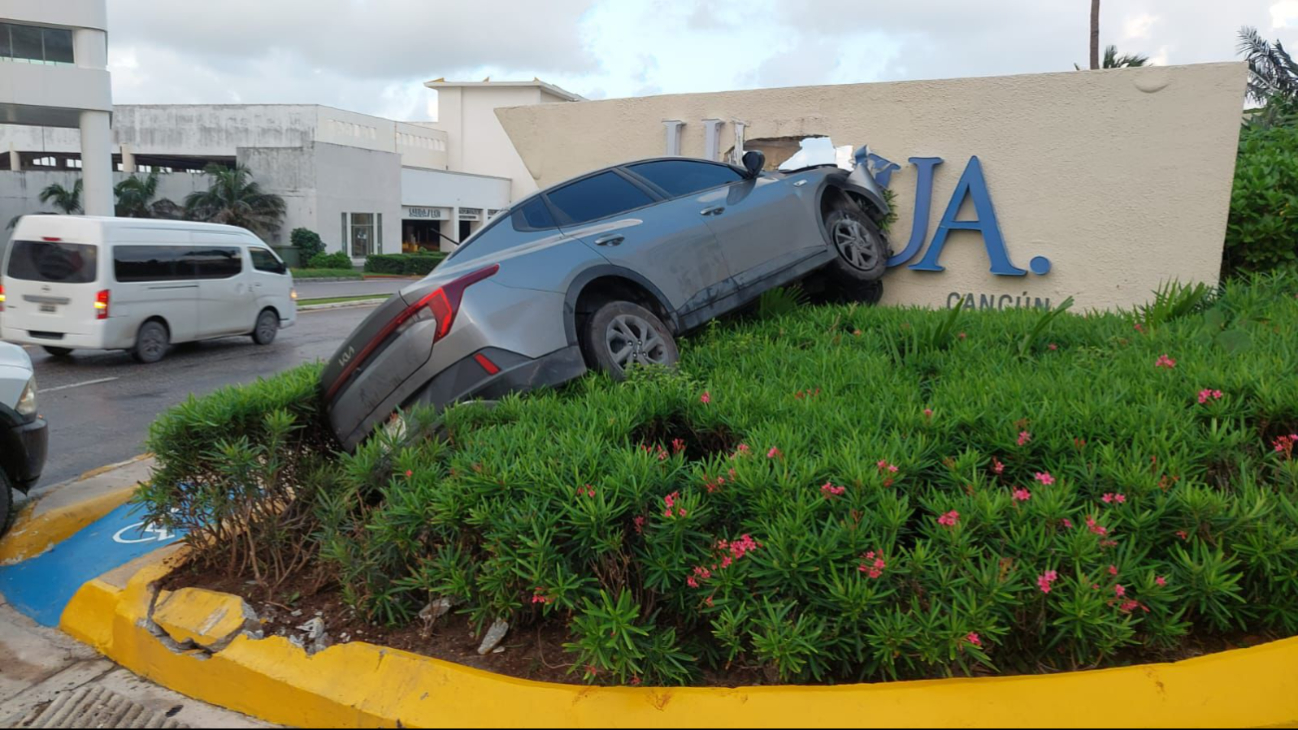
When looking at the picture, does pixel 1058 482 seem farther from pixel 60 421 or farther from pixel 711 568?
pixel 60 421

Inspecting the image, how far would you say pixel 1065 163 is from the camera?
26.5 ft

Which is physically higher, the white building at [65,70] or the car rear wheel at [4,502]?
the white building at [65,70]

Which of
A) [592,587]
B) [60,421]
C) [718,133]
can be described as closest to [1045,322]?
[592,587]

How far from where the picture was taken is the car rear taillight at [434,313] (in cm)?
486

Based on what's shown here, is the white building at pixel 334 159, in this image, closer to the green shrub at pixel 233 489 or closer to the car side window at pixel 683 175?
the car side window at pixel 683 175

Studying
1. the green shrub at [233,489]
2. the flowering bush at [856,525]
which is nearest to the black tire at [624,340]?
the flowering bush at [856,525]

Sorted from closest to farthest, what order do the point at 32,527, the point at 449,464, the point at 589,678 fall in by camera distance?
1. the point at 589,678
2. the point at 449,464
3. the point at 32,527

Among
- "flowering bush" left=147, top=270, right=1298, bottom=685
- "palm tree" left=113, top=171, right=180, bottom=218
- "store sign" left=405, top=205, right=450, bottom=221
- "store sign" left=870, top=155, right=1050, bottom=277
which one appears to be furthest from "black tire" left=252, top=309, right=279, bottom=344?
"store sign" left=405, top=205, right=450, bottom=221

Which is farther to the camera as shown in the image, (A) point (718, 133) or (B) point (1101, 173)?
(A) point (718, 133)

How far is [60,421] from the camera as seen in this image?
930cm

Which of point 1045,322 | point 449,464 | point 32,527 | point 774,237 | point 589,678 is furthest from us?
point 774,237

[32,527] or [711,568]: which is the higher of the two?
[711,568]

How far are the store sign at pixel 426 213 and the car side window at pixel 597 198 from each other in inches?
1773

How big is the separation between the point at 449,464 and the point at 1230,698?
2747 mm
